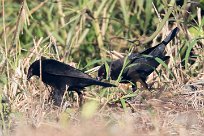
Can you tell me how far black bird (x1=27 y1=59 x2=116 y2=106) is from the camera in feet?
19.3

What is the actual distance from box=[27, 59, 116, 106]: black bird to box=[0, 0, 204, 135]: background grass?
0.12 m

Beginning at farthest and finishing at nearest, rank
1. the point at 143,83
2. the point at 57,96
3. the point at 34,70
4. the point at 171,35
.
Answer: the point at 171,35, the point at 143,83, the point at 34,70, the point at 57,96

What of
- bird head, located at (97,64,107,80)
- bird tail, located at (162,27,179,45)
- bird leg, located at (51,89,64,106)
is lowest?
bird leg, located at (51,89,64,106)

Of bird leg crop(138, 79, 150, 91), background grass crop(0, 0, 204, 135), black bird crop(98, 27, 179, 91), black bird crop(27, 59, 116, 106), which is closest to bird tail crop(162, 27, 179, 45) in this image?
black bird crop(98, 27, 179, 91)

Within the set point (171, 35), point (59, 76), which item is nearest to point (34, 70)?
point (59, 76)

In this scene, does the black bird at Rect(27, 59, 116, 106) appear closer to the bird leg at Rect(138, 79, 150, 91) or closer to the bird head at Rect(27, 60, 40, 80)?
the bird head at Rect(27, 60, 40, 80)

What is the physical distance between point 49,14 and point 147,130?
365 centimetres

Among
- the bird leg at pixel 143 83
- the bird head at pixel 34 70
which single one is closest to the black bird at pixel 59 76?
the bird head at pixel 34 70

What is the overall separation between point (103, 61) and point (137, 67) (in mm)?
370

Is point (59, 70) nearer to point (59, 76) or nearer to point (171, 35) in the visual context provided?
point (59, 76)

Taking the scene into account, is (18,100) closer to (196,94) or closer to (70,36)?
(196,94)

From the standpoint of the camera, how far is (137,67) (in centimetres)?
643

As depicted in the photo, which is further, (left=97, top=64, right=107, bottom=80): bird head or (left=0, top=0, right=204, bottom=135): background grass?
(left=97, top=64, right=107, bottom=80): bird head

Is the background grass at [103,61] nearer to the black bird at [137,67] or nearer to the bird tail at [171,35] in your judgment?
the black bird at [137,67]
